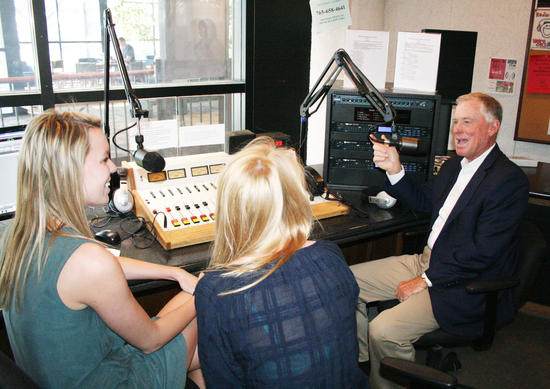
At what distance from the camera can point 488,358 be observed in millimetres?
2400

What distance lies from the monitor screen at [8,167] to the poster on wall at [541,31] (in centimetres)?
308

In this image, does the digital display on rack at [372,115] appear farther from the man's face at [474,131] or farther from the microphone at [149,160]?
the microphone at [149,160]

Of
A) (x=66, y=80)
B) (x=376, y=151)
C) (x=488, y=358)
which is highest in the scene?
(x=66, y=80)

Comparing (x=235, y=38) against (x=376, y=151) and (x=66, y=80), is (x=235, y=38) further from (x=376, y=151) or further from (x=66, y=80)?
(x=376, y=151)

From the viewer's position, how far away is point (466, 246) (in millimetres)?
1880

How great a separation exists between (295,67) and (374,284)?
4.92ft

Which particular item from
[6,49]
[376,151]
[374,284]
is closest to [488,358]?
[374,284]

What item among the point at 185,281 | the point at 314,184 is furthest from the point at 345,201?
the point at 185,281

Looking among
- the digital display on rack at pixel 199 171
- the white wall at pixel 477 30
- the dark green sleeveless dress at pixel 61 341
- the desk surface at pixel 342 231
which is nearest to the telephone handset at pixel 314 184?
the desk surface at pixel 342 231

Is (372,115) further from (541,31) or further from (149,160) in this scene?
(541,31)

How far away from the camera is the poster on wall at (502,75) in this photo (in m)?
3.33

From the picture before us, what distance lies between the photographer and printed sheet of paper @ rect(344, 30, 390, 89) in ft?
7.93

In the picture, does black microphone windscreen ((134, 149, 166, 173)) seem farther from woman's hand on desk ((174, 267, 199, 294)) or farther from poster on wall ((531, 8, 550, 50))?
poster on wall ((531, 8, 550, 50))

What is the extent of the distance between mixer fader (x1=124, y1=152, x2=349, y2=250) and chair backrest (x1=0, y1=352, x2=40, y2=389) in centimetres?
84
